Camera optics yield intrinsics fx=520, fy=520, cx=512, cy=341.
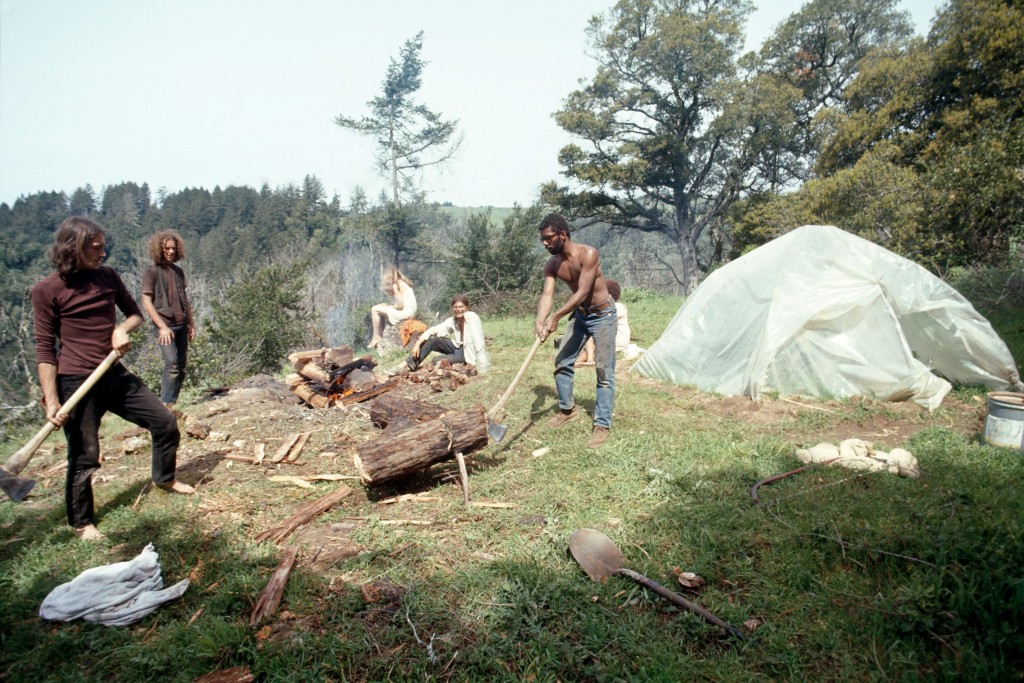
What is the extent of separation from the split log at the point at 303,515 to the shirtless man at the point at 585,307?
7.05 feet

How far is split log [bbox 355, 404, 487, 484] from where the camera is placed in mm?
3717

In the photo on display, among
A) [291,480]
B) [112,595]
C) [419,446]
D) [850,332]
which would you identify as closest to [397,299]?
[291,480]

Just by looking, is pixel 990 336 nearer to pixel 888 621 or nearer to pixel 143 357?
pixel 888 621

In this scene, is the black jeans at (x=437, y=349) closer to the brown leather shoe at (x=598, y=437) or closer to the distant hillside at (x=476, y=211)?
the brown leather shoe at (x=598, y=437)

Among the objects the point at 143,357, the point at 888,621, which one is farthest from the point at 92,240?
the point at 143,357

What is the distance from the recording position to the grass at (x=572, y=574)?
2287mm

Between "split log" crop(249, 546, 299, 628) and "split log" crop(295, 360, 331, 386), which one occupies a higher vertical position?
"split log" crop(295, 360, 331, 386)

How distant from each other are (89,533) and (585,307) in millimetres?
4052

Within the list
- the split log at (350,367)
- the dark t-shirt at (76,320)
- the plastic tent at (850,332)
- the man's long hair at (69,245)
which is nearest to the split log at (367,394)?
the split log at (350,367)

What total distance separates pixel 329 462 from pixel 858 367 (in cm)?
571

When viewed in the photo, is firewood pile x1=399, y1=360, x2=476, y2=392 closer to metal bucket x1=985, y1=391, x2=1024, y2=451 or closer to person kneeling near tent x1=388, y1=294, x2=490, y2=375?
person kneeling near tent x1=388, y1=294, x2=490, y2=375

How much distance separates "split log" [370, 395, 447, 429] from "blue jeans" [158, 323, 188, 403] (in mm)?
2174

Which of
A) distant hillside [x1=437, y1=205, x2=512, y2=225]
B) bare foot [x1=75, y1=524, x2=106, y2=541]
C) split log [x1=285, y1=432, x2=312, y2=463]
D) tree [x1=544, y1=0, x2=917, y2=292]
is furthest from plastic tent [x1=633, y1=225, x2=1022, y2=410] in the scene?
tree [x1=544, y1=0, x2=917, y2=292]

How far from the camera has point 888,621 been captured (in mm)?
2396
